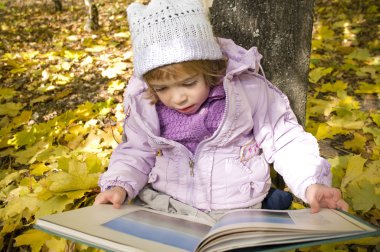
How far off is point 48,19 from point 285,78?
478cm

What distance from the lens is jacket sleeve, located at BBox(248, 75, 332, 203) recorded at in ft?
3.87

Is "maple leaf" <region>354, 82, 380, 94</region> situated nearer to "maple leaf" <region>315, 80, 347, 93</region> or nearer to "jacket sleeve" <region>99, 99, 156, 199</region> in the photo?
"maple leaf" <region>315, 80, 347, 93</region>

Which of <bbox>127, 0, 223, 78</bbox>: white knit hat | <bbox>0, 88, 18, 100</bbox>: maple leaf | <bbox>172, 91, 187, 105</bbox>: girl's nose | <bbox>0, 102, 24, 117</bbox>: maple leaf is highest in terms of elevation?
<bbox>127, 0, 223, 78</bbox>: white knit hat

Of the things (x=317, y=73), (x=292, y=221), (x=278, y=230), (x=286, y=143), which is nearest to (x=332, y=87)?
(x=317, y=73)

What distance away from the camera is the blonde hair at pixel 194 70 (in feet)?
4.02

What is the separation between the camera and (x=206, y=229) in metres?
1.12

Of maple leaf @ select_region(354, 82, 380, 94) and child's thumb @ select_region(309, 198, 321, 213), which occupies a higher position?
maple leaf @ select_region(354, 82, 380, 94)

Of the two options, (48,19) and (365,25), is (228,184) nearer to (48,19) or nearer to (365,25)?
(365,25)

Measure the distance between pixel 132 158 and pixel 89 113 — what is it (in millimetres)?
1142

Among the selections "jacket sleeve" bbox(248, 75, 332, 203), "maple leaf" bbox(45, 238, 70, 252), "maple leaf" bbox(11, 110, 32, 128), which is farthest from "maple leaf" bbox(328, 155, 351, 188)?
"maple leaf" bbox(11, 110, 32, 128)

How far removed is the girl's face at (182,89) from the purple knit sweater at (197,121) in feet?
0.28

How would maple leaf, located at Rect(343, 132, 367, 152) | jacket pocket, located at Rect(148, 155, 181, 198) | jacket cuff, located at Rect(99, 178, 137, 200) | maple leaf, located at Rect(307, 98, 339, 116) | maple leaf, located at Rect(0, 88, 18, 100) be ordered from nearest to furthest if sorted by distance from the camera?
jacket cuff, located at Rect(99, 178, 137, 200)
jacket pocket, located at Rect(148, 155, 181, 198)
maple leaf, located at Rect(343, 132, 367, 152)
maple leaf, located at Rect(307, 98, 339, 116)
maple leaf, located at Rect(0, 88, 18, 100)

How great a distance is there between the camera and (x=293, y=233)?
86cm

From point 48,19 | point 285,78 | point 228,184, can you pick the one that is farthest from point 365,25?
point 48,19
